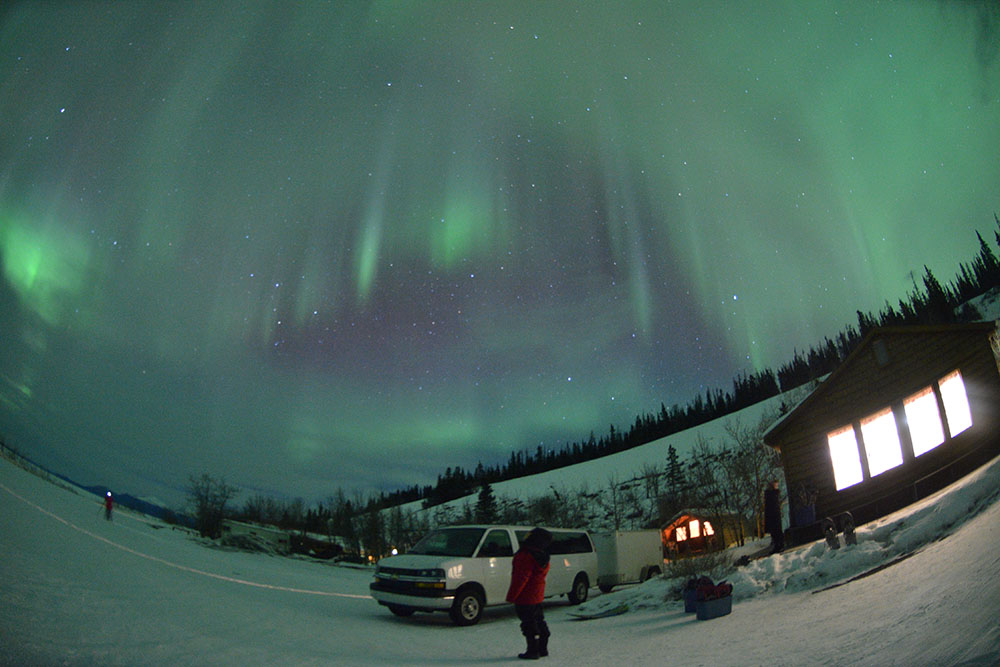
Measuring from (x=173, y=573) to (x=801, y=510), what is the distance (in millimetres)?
17809

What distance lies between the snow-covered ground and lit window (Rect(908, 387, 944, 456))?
4.36 metres

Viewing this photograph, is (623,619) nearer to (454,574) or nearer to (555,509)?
(454,574)

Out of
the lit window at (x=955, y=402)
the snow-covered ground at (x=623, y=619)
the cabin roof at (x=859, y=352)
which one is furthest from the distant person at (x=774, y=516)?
the lit window at (x=955, y=402)

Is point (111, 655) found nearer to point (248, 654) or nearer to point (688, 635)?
point (248, 654)

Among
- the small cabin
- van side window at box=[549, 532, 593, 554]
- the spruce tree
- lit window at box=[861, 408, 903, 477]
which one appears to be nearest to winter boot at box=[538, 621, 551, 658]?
van side window at box=[549, 532, 593, 554]

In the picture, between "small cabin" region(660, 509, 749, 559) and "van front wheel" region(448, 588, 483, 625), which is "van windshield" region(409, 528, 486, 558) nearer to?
"van front wheel" region(448, 588, 483, 625)

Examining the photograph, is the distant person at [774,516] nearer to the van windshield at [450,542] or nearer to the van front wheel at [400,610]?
the van windshield at [450,542]

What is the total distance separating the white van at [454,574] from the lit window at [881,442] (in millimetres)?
9129

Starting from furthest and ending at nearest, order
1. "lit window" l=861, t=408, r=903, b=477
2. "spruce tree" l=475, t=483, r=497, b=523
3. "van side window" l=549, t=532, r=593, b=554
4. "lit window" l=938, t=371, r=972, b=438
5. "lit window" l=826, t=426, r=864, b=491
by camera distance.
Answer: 1. "spruce tree" l=475, t=483, r=497, b=523
2. "lit window" l=826, t=426, r=864, b=491
3. "van side window" l=549, t=532, r=593, b=554
4. "lit window" l=861, t=408, r=903, b=477
5. "lit window" l=938, t=371, r=972, b=438

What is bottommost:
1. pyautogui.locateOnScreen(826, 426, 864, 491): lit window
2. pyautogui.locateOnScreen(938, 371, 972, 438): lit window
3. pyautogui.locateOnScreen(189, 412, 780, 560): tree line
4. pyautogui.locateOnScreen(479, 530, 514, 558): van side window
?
pyautogui.locateOnScreen(189, 412, 780, 560): tree line

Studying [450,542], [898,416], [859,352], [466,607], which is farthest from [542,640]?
[859,352]

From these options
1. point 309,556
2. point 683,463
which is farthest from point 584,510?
point 309,556

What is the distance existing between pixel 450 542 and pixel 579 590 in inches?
181

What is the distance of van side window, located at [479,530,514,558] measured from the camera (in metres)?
11.5
